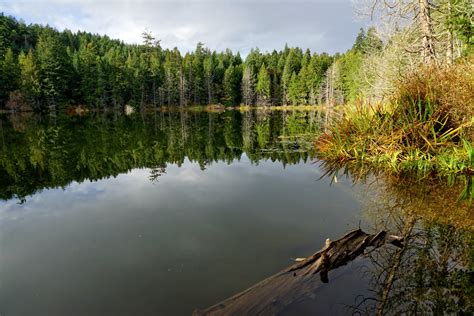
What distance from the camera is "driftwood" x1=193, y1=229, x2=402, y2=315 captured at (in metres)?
2.70

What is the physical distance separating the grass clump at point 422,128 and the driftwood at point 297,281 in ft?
14.3

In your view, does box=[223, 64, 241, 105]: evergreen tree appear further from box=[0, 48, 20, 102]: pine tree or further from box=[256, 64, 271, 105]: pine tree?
box=[0, 48, 20, 102]: pine tree

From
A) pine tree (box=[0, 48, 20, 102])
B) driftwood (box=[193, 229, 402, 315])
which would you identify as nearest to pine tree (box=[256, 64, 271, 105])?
pine tree (box=[0, 48, 20, 102])

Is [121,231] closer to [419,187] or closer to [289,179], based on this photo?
[289,179]

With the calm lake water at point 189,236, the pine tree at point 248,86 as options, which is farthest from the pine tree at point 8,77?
the calm lake water at point 189,236

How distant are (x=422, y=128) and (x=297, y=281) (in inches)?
267

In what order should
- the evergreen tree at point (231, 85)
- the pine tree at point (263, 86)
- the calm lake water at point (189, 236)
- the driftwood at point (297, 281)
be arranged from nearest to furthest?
the driftwood at point (297, 281) < the calm lake water at point (189, 236) < the pine tree at point (263, 86) < the evergreen tree at point (231, 85)

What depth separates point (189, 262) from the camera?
12.2ft

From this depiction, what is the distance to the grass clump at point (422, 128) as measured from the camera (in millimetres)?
7336

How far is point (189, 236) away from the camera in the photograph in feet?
14.7

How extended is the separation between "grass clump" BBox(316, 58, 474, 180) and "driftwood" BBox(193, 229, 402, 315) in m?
4.36

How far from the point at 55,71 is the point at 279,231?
5577cm

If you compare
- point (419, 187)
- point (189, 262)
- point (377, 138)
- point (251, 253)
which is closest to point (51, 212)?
point (189, 262)

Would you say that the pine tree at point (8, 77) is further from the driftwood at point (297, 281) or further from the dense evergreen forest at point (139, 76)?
the driftwood at point (297, 281)
